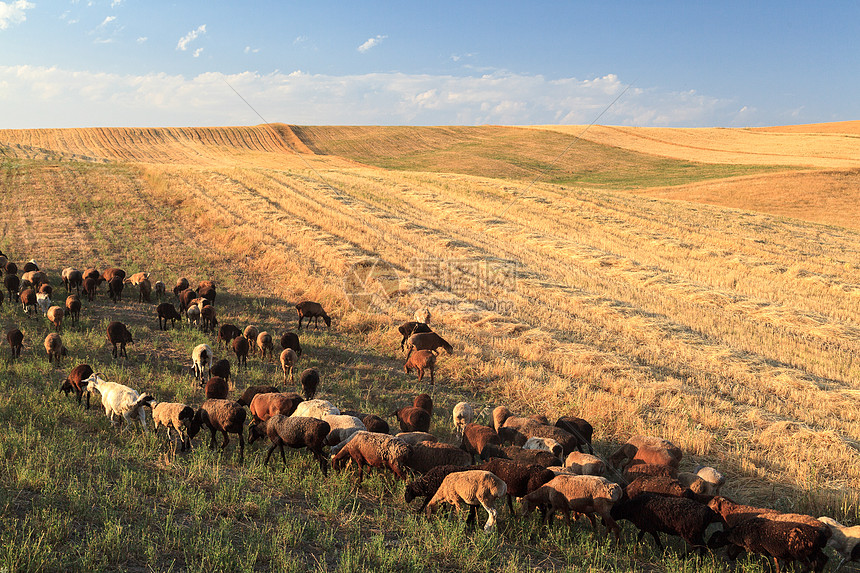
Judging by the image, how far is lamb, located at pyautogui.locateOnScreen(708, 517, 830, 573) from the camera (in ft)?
19.2

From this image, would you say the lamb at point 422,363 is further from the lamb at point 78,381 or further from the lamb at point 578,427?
the lamb at point 78,381

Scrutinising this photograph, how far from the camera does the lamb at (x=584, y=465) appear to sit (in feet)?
25.7

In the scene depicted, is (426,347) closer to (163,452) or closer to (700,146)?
(163,452)

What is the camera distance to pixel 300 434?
8016 millimetres

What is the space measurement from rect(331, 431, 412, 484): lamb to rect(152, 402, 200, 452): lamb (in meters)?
2.58

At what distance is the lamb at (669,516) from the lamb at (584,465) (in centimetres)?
109

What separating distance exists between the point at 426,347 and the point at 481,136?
76.4m

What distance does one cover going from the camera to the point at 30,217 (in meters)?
29.5

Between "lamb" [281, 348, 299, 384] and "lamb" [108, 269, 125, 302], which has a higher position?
"lamb" [108, 269, 125, 302]

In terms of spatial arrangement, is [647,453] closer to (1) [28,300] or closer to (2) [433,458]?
(2) [433,458]

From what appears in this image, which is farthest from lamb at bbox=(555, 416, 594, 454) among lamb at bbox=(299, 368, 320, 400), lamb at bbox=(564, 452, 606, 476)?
lamb at bbox=(299, 368, 320, 400)

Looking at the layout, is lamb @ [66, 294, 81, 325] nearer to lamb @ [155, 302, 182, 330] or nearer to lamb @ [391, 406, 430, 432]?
lamb @ [155, 302, 182, 330]

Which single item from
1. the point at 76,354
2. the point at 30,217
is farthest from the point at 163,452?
the point at 30,217

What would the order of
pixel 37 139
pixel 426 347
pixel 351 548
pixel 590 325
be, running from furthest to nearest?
1. pixel 37 139
2. pixel 590 325
3. pixel 426 347
4. pixel 351 548
